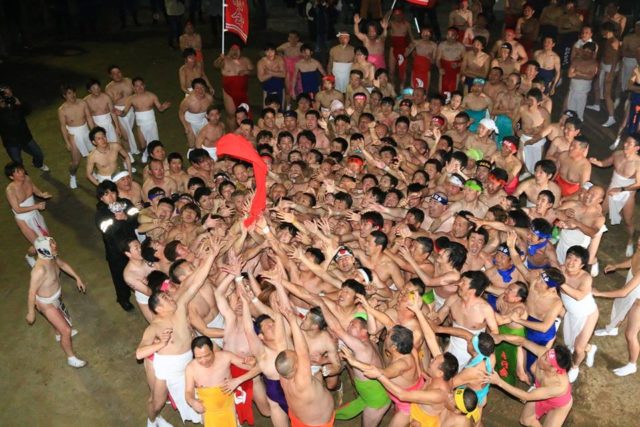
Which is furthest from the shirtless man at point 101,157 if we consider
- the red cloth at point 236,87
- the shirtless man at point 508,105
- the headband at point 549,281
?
the headband at point 549,281

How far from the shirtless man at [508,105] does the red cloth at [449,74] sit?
2.04 meters

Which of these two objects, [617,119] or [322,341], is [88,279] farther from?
[617,119]

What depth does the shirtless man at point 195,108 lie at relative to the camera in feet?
34.6

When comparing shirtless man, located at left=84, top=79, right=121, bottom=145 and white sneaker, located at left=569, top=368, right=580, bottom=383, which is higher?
shirtless man, located at left=84, top=79, right=121, bottom=145

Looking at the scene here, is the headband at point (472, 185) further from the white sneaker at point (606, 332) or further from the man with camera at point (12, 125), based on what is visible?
the man with camera at point (12, 125)

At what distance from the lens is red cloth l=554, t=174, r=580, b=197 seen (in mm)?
8289

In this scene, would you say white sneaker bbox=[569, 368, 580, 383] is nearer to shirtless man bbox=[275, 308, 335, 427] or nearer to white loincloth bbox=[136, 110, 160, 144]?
shirtless man bbox=[275, 308, 335, 427]

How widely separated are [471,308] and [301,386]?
6.33 feet

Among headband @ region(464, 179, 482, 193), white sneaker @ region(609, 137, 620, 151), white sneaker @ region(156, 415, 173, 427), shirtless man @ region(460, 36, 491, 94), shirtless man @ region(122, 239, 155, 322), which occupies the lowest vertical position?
white sneaker @ region(156, 415, 173, 427)

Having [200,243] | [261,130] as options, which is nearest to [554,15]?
[261,130]

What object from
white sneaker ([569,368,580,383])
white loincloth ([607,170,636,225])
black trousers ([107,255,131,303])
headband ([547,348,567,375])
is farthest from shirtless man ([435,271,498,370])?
black trousers ([107,255,131,303])

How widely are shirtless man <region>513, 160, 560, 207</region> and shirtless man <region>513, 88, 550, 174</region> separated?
1882 mm

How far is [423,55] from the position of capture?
12602 mm

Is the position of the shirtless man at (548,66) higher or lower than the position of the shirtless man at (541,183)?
higher
